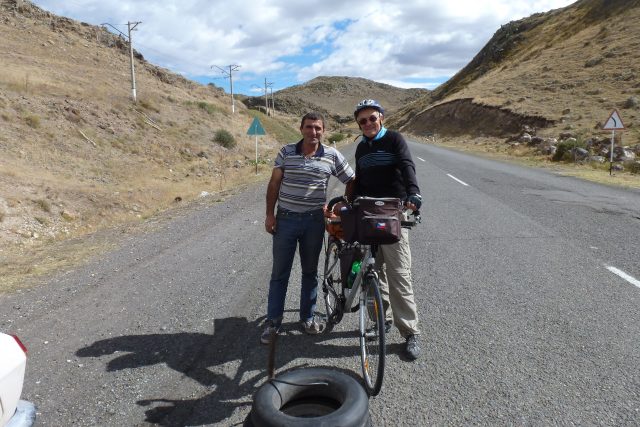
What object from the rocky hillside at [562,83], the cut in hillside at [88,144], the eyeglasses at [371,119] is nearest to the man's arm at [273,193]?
the eyeglasses at [371,119]

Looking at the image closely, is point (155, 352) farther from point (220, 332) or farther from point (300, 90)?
point (300, 90)

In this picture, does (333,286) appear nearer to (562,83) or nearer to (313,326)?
(313,326)

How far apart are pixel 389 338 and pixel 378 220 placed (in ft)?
4.33

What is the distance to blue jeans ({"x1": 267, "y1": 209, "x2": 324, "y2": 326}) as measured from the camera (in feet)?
13.1

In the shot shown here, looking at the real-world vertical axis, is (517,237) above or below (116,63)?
below

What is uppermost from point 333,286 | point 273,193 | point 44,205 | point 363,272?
point 273,193

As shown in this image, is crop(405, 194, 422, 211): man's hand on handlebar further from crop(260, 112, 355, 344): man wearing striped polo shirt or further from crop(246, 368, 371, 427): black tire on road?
crop(246, 368, 371, 427): black tire on road

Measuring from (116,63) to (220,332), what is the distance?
49773mm

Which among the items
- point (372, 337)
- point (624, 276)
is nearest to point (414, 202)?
point (372, 337)

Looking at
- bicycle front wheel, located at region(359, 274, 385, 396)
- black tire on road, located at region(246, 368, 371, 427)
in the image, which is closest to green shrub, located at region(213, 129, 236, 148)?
bicycle front wheel, located at region(359, 274, 385, 396)

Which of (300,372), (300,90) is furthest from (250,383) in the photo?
(300,90)

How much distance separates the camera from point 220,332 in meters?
4.29

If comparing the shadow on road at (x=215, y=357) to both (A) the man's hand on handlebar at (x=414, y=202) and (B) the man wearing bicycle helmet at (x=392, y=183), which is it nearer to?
(B) the man wearing bicycle helmet at (x=392, y=183)

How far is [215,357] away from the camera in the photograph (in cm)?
382
